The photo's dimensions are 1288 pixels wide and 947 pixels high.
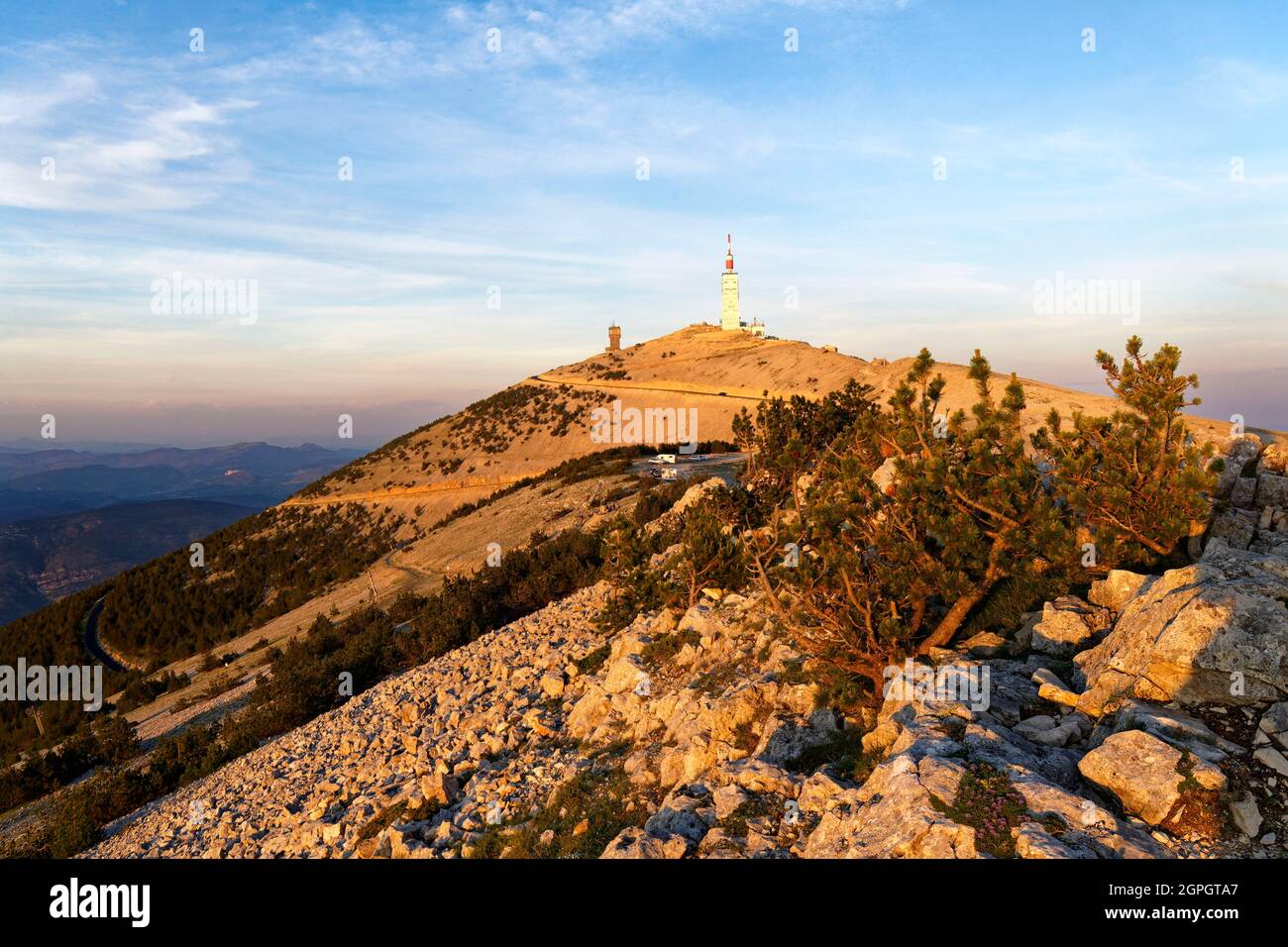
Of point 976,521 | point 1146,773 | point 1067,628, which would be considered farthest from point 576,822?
point 976,521

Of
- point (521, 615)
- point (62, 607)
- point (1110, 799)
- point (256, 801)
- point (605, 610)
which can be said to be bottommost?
point (62, 607)

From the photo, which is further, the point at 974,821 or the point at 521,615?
the point at 521,615

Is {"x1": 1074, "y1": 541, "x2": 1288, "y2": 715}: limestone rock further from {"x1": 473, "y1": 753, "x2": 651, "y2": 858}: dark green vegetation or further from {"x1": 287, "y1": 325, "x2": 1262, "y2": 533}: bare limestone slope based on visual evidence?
{"x1": 287, "y1": 325, "x2": 1262, "y2": 533}: bare limestone slope

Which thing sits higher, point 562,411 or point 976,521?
point 562,411

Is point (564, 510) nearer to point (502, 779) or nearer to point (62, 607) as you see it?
point (502, 779)

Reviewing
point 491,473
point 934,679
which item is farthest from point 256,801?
point 491,473

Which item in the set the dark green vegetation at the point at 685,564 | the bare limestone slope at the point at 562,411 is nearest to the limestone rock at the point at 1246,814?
the dark green vegetation at the point at 685,564

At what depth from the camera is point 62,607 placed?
138ft

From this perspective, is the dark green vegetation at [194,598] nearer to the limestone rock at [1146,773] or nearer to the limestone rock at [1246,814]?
the limestone rock at [1146,773]

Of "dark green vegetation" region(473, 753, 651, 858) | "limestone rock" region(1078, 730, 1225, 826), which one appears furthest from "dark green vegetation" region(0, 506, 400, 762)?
"limestone rock" region(1078, 730, 1225, 826)

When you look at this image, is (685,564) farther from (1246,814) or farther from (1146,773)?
(1246,814)

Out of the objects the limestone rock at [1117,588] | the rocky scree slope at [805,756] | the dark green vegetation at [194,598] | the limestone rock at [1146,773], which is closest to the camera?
the limestone rock at [1146,773]

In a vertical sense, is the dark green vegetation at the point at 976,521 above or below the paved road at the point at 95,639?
above
